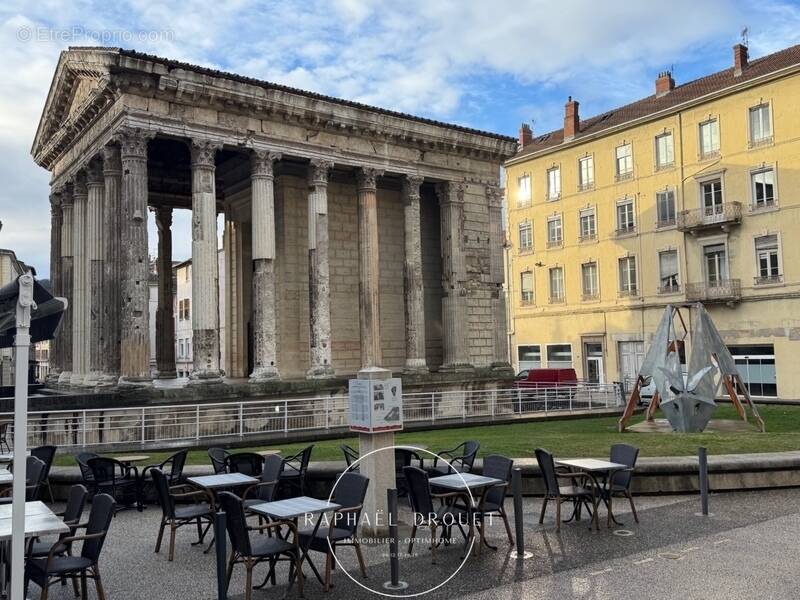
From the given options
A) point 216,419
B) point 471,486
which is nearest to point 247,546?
point 471,486

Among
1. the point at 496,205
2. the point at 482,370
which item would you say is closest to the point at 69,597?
the point at 482,370

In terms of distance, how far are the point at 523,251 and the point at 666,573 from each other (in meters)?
32.6

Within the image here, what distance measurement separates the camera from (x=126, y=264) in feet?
56.6

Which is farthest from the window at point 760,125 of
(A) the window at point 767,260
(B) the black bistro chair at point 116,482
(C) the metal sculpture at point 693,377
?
(B) the black bistro chair at point 116,482

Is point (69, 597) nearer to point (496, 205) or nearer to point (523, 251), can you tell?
point (496, 205)

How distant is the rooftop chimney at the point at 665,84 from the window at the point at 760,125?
6.21m

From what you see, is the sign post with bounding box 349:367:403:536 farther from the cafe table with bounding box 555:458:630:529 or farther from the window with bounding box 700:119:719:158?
the window with bounding box 700:119:719:158

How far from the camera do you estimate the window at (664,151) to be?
1208 inches

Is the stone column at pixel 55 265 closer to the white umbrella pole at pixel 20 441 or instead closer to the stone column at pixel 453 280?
the stone column at pixel 453 280

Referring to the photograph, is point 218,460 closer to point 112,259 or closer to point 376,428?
point 376,428

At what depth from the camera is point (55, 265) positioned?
23.5 metres

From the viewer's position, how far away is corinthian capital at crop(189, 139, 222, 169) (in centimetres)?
1839

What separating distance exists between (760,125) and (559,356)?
1427cm

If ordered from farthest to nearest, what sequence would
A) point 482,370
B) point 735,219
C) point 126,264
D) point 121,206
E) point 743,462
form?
point 735,219 < point 482,370 < point 121,206 < point 126,264 < point 743,462
